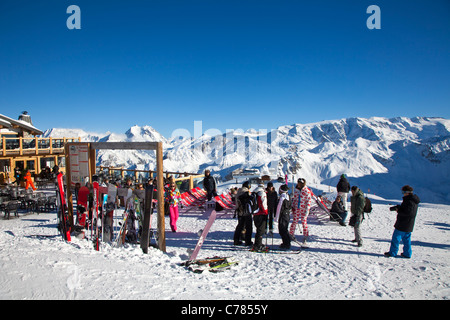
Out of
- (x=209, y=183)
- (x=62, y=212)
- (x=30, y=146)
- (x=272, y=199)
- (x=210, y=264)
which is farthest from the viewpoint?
(x=30, y=146)

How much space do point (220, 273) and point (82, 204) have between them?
3736 mm

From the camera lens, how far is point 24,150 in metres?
16.9

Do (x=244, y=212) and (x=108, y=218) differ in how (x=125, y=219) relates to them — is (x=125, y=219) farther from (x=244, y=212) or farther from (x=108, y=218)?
(x=244, y=212)

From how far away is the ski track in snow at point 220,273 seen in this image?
3.75m

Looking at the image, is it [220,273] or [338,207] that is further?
[338,207]

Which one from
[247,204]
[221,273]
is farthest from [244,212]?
[221,273]

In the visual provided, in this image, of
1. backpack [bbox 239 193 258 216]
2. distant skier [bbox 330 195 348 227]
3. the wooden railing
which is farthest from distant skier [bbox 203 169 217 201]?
the wooden railing

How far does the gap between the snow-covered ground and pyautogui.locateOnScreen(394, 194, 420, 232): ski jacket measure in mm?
664

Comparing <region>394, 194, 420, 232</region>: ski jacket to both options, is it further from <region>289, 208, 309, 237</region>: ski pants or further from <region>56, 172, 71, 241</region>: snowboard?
<region>56, 172, 71, 241</region>: snowboard

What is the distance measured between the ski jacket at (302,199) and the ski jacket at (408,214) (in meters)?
1.83

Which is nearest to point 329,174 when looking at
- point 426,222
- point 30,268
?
point 426,222

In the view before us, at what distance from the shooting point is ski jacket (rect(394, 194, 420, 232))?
552 centimetres

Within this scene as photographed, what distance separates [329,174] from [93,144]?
451ft
